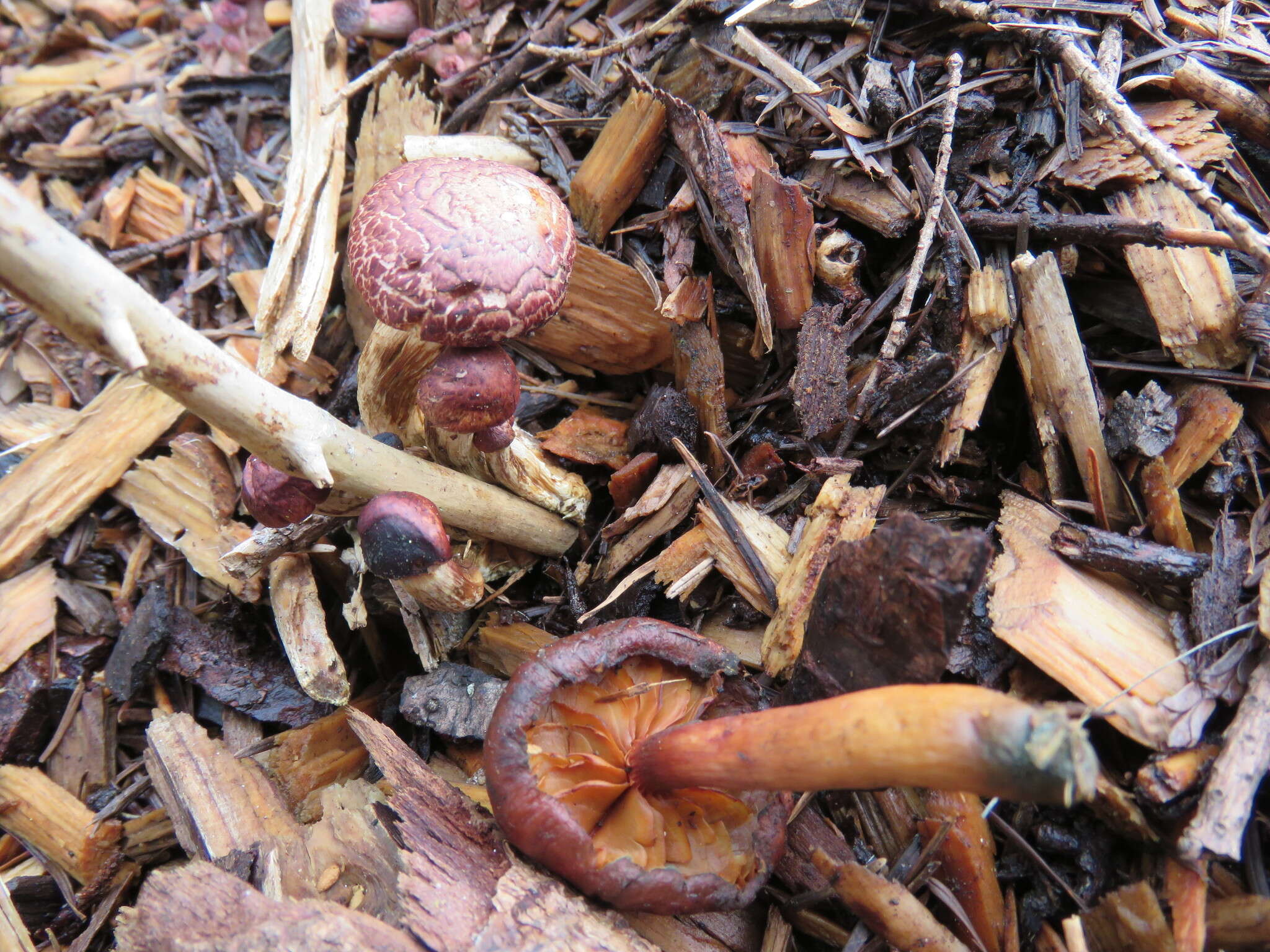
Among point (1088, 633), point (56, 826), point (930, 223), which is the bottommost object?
point (56, 826)

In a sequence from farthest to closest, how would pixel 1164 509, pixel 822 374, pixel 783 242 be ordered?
pixel 783 242, pixel 822 374, pixel 1164 509

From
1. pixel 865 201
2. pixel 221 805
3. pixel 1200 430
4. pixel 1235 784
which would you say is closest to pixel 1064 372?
pixel 1200 430

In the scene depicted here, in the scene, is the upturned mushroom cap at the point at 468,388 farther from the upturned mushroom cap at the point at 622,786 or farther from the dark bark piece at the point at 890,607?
the dark bark piece at the point at 890,607

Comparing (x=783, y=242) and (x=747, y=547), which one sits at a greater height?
(x=783, y=242)

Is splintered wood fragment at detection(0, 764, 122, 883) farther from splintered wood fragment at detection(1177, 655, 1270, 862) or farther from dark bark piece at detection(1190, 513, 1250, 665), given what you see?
dark bark piece at detection(1190, 513, 1250, 665)

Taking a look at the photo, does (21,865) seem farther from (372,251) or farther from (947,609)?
(947,609)

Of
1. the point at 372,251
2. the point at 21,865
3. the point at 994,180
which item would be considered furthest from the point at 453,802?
the point at 994,180

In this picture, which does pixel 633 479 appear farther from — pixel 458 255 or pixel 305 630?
pixel 305 630
